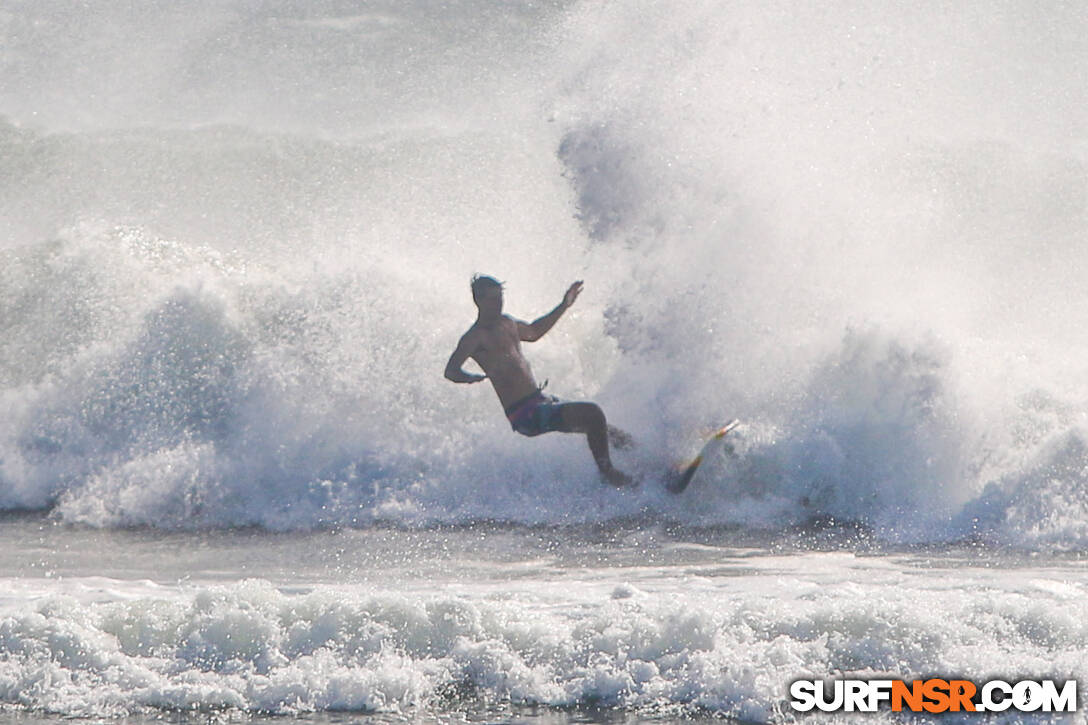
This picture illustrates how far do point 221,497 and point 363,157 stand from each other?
5659mm

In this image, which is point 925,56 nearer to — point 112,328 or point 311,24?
point 311,24

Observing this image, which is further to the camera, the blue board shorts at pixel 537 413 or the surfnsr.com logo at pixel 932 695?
the blue board shorts at pixel 537 413

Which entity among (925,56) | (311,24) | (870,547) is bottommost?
(870,547)

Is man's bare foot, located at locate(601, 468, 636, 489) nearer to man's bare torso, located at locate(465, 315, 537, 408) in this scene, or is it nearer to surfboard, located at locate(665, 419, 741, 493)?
surfboard, located at locate(665, 419, 741, 493)

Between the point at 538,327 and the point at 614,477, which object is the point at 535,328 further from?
the point at 614,477

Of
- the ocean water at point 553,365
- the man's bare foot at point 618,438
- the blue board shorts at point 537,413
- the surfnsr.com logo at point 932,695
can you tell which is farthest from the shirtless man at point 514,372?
the surfnsr.com logo at point 932,695

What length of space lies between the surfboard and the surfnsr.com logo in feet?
10.8

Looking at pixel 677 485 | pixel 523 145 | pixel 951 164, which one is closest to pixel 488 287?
pixel 677 485

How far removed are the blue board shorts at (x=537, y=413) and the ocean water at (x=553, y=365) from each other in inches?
28.2

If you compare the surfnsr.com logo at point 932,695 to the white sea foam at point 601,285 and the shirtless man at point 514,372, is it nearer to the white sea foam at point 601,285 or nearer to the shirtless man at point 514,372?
the white sea foam at point 601,285

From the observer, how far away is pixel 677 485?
8492 mm

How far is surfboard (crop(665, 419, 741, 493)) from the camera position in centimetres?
849

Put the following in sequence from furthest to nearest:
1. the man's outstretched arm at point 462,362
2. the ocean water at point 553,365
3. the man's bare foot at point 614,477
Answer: the man's bare foot at point 614,477 < the man's outstretched arm at point 462,362 < the ocean water at point 553,365

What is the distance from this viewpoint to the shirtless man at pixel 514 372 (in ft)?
26.1
